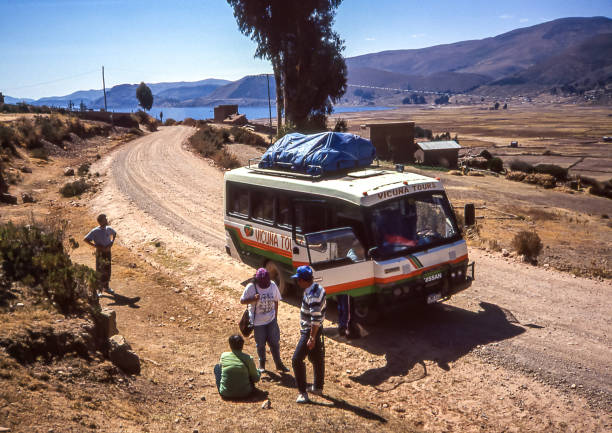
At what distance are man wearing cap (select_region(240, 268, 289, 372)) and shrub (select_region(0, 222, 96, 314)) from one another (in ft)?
9.77

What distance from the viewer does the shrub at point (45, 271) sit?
25.6 feet

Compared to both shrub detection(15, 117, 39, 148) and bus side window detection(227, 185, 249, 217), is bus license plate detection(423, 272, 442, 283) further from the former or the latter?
shrub detection(15, 117, 39, 148)

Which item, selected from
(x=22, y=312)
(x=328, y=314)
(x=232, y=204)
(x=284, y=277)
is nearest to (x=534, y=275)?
(x=328, y=314)

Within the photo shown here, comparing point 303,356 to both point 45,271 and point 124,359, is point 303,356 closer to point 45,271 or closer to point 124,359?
point 124,359

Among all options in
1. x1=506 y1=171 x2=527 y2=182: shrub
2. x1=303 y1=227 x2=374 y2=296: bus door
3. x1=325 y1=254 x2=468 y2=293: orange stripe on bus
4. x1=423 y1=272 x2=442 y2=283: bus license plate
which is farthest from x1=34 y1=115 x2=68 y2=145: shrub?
x1=423 y1=272 x2=442 y2=283: bus license plate

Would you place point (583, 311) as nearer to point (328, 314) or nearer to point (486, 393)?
point (486, 393)

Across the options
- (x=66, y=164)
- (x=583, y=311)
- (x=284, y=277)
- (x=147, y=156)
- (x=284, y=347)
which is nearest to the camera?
(x=284, y=347)

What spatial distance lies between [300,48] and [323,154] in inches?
1231

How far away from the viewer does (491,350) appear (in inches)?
329

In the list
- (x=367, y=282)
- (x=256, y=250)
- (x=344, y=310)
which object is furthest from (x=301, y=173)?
(x=344, y=310)

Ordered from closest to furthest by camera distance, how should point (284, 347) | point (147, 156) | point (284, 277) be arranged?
point (284, 347) → point (284, 277) → point (147, 156)

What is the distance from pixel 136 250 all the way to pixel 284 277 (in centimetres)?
726

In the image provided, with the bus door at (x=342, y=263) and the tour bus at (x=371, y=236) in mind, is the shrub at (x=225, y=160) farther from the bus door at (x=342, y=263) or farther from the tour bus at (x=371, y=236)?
the bus door at (x=342, y=263)

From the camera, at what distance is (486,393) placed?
7195 mm
